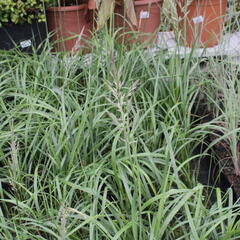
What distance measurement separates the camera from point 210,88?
209 centimetres

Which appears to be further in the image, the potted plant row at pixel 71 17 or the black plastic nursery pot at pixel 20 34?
the black plastic nursery pot at pixel 20 34

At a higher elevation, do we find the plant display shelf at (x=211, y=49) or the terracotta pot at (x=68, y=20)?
the terracotta pot at (x=68, y=20)

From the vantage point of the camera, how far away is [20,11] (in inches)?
90.7

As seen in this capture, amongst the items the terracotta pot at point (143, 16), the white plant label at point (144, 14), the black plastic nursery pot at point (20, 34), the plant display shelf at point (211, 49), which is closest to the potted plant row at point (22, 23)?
the black plastic nursery pot at point (20, 34)

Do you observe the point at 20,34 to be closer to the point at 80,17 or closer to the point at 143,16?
the point at 80,17

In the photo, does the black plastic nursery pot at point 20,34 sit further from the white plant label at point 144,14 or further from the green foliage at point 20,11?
the white plant label at point 144,14

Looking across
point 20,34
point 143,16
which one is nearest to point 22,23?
point 20,34

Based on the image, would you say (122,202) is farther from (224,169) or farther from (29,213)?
(224,169)

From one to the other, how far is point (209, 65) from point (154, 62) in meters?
0.35

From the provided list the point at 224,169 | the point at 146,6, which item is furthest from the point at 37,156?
the point at 146,6

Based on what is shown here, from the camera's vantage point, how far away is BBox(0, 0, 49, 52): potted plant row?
7.55 feet

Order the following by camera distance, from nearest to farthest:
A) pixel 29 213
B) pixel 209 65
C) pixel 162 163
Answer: pixel 29 213 → pixel 162 163 → pixel 209 65

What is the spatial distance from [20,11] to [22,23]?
0.38 feet

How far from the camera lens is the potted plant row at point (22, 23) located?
7.55 ft
